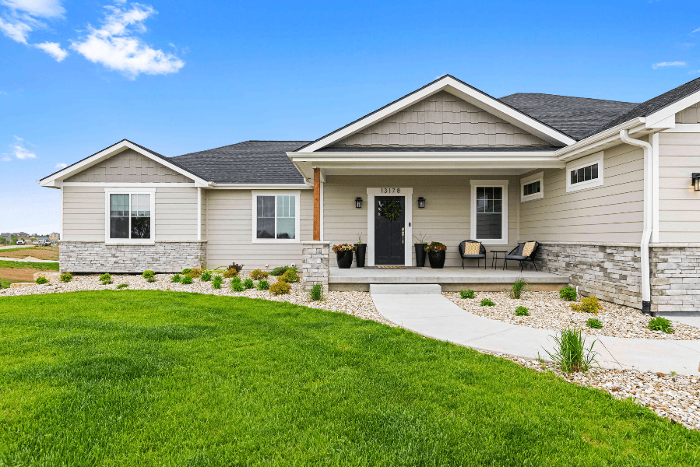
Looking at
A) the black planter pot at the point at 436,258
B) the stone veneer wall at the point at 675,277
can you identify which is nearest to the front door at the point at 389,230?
the black planter pot at the point at 436,258

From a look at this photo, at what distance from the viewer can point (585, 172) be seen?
6.96 metres

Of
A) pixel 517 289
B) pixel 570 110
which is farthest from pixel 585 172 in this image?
pixel 570 110

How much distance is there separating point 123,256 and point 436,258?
Result: 8768 mm

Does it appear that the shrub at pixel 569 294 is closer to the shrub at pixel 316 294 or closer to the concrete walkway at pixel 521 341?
the concrete walkway at pixel 521 341

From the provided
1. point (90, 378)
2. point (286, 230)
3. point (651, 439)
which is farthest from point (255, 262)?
point (651, 439)

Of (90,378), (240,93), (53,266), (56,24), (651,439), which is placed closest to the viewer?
(651,439)

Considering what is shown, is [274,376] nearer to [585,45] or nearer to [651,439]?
[651,439]

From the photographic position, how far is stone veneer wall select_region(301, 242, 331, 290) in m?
7.23

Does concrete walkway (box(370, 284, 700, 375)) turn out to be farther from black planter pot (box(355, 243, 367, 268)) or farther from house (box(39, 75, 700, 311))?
black planter pot (box(355, 243, 367, 268))

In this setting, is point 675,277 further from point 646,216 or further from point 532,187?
point 532,187

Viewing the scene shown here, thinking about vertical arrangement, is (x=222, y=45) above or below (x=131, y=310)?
above

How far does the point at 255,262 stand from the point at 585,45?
1445 centimetres

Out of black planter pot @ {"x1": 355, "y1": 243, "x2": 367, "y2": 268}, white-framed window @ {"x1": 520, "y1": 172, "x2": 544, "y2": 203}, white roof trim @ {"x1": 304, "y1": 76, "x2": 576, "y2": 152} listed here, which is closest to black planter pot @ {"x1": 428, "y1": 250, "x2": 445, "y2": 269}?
black planter pot @ {"x1": 355, "y1": 243, "x2": 367, "y2": 268}

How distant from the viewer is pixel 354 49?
15406 millimetres
